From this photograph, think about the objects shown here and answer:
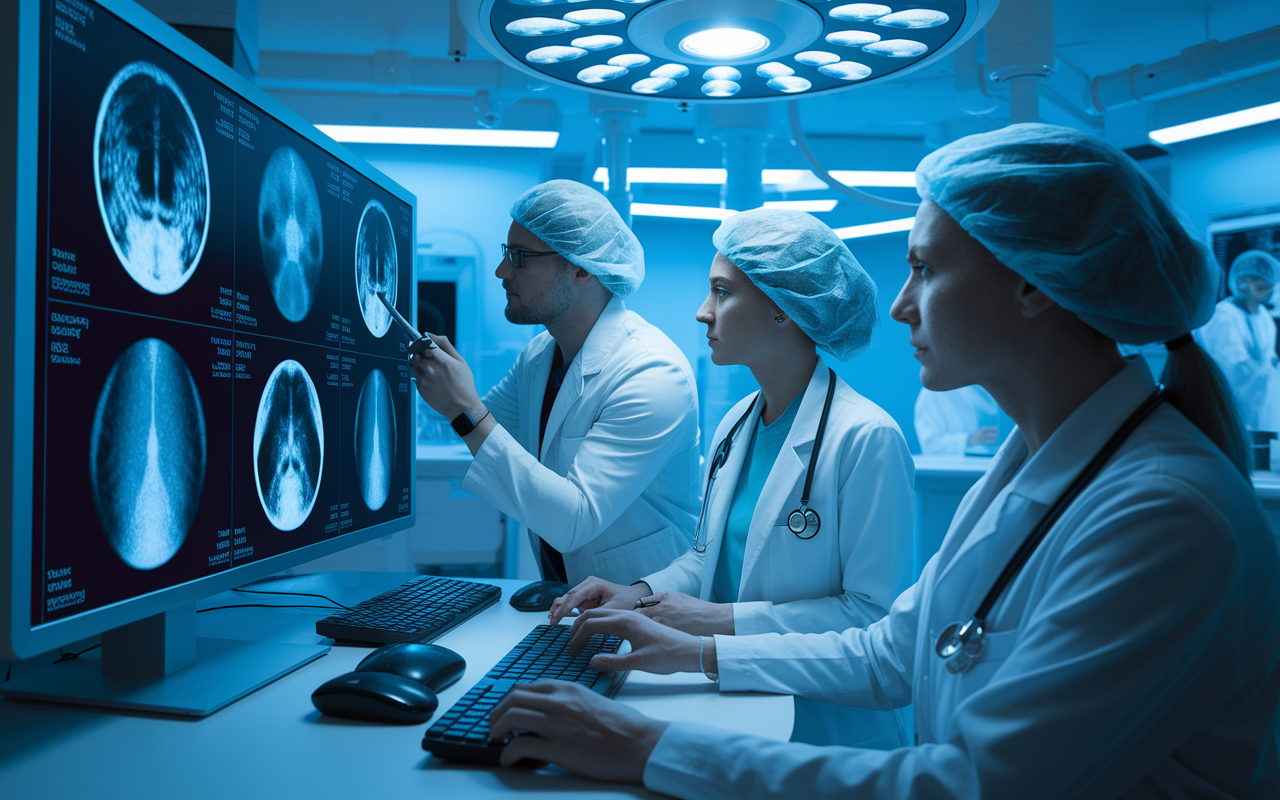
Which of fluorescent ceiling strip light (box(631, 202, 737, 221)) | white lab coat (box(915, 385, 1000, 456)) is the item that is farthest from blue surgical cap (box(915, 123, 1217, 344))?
fluorescent ceiling strip light (box(631, 202, 737, 221))

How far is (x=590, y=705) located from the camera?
84cm

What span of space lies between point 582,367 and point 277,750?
4.11 feet

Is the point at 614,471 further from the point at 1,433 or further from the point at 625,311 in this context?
the point at 1,433

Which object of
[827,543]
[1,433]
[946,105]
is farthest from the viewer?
[946,105]

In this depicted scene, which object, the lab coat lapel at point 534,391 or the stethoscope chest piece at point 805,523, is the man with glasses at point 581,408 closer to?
the lab coat lapel at point 534,391

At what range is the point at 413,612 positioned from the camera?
133 cm

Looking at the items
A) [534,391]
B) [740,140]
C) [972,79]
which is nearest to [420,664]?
[534,391]

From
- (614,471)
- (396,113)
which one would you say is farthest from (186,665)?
(396,113)

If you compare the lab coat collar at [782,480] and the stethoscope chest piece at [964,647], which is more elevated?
the lab coat collar at [782,480]

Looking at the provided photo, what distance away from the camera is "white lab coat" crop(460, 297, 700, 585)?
5.36ft

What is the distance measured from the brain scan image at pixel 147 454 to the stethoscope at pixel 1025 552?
34.6 inches

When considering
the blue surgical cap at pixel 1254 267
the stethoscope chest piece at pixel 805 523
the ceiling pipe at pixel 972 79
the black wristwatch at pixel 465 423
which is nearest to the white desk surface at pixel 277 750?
the stethoscope chest piece at pixel 805 523

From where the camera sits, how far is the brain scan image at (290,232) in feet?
3.71

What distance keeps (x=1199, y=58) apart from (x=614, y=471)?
2817 mm
